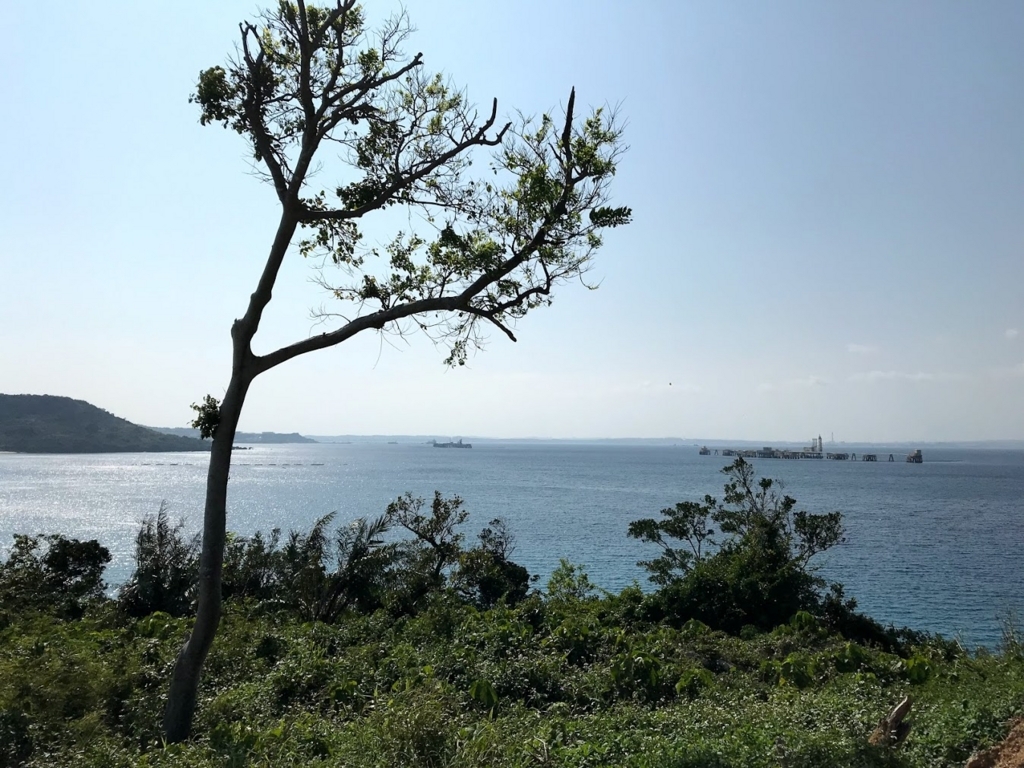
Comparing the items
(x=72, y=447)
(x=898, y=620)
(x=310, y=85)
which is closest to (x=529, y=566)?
(x=898, y=620)

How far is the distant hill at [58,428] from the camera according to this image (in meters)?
128

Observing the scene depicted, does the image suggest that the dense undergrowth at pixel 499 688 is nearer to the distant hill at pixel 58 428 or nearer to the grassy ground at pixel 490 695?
the grassy ground at pixel 490 695

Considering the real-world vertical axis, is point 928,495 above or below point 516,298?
below

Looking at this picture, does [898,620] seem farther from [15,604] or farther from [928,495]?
[928,495]

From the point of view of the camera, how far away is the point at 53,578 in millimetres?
17719

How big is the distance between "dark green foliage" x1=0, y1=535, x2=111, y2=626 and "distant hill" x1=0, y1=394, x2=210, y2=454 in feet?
410

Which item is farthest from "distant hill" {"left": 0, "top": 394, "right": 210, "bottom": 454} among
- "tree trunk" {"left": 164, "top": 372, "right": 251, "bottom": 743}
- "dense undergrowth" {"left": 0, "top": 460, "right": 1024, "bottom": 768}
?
"tree trunk" {"left": 164, "top": 372, "right": 251, "bottom": 743}

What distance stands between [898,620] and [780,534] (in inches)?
366

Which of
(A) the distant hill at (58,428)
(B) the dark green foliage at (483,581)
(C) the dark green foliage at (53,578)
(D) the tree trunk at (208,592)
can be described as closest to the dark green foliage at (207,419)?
(D) the tree trunk at (208,592)

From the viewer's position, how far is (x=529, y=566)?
112 feet

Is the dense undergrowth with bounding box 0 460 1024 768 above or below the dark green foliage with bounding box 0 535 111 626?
above

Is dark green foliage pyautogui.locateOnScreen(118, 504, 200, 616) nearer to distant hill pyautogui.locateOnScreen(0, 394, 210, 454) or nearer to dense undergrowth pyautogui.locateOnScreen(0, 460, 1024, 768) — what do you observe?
dense undergrowth pyautogui.locateOnScreen(0, 460, 1024, 768)

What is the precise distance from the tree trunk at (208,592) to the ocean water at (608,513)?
15.0 m

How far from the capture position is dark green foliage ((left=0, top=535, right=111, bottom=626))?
13680mm
